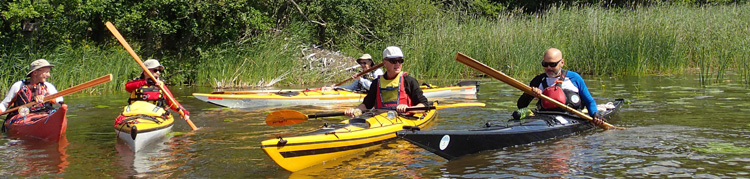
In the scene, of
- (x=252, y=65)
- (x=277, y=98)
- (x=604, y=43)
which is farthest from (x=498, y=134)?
(x=252, y=65)

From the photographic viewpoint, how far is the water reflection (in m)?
6.36

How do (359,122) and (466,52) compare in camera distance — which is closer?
(359,122)

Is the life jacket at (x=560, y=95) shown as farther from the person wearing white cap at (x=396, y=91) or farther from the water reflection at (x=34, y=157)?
the water reflection at (x=34, y=157)

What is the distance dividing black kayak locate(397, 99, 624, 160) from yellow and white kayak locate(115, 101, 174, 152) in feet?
9.28

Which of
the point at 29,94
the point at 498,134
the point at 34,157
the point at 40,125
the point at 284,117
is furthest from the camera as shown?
the point at 29,94

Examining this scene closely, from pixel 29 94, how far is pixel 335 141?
430 centimetres

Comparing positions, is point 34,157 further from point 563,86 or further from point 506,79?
point 563,86

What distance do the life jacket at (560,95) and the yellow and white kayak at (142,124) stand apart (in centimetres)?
399

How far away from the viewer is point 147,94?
8.51 meters

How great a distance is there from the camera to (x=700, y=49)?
51.2 ft

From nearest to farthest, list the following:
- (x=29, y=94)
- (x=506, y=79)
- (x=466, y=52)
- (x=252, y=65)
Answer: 1. (x=506, y=79)
2. (x=29, y=94)
3. (x=252, y=65)
4. (x=466, y=52)

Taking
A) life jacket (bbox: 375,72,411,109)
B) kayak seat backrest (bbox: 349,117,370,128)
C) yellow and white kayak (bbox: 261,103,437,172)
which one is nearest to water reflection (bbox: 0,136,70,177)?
yellow and white kayak (bbox: 261,103,437,172)

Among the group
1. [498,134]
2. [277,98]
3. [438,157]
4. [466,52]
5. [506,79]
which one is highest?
[466,52]

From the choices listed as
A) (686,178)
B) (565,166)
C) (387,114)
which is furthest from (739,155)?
(387,114)
